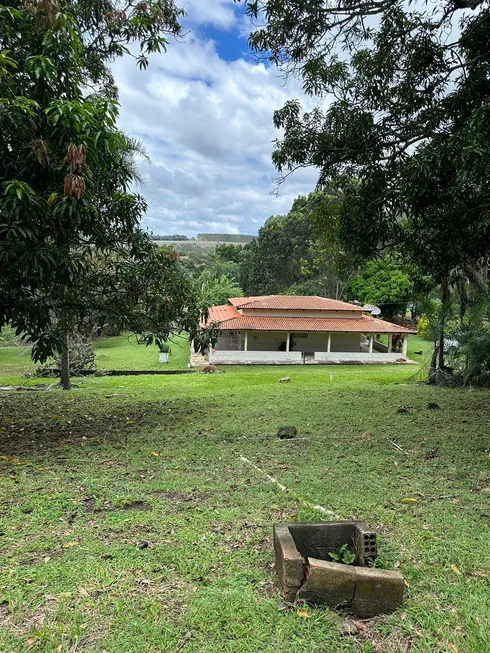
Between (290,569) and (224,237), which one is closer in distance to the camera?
(290,569)

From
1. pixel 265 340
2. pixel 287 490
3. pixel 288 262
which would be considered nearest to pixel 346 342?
pixel 265 340

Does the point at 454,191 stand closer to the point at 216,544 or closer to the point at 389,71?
the point at 389,71

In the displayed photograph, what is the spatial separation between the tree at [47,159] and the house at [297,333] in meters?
20.9

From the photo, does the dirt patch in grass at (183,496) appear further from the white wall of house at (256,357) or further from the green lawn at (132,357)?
the white wall of house at (256,357)

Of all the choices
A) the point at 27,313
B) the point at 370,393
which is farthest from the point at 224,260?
the point at 27,313

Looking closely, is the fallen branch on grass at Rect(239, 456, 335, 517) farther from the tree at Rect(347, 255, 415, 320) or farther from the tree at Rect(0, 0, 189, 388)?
the tree at Rect(347, 255, 415, 320)

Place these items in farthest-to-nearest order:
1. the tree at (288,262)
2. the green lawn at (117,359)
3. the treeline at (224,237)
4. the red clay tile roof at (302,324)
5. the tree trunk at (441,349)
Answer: the treeline at (224,237)
the tree at (288,262)
the red clay tile roof at (302,324)
the green lawn at (117,359)
the tree trunk at (441,349)

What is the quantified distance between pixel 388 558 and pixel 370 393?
785 cm

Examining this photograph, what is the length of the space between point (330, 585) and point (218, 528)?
107 cm

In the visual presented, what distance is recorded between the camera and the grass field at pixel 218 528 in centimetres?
212

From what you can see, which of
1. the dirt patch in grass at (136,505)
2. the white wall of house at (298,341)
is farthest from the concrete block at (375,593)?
the white wall of house at (298,341)

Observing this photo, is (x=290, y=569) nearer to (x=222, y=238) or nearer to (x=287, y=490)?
(x=287, y=490)

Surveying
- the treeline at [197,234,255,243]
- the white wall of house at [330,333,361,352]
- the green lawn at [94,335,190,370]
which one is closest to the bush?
the green lawn at [94,335,190,370]

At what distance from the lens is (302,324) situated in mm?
28078
